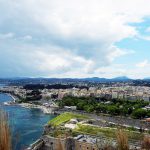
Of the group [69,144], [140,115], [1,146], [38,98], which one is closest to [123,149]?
[1,146]

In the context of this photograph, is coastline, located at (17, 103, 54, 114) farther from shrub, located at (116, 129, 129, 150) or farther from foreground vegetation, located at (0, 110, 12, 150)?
foreground vegetation, located at (0, 110, 12, 150)

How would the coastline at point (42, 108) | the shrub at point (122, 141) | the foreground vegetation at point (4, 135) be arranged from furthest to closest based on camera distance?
1. the coastline at point (42, 108)
2. the shrub at point (122, 141)
3. the foreground vegetation at point (4, 135)

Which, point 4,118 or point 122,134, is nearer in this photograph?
point 4,118

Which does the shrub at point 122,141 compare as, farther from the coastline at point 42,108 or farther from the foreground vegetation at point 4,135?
the coastline at point 42,108

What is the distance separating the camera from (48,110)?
43.3 metres

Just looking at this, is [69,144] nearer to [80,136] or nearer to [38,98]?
[80,136]

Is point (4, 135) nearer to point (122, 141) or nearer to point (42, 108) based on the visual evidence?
point (122, 141)

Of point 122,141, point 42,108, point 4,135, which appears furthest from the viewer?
point 42,108

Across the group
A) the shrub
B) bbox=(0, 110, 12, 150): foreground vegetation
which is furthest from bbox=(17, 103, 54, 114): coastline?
bbox=(0, 110, 12, 150): foreground vegetation

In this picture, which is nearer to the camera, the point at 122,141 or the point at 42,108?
the point at 122,141

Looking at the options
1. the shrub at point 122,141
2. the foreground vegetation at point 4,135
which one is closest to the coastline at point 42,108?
the shrub at point 122,141

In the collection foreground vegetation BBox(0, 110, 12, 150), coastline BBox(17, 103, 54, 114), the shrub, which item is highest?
foreground vegetation BBox(0, 110, 12, 150)

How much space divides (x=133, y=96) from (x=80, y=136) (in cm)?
3252

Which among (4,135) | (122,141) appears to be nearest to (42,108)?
(122,141)
